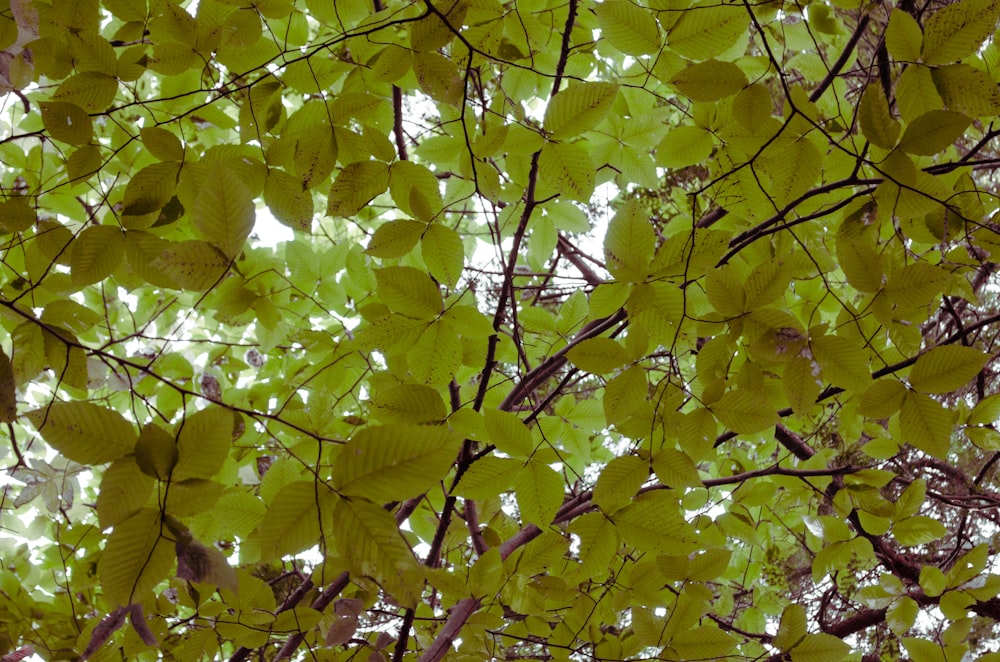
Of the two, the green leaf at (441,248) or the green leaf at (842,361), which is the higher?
the green leaf at (441,248)

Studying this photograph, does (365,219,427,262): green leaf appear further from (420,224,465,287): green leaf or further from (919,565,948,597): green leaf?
(919,565,948,597): green leaf

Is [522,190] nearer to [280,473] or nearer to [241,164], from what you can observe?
[241,164]

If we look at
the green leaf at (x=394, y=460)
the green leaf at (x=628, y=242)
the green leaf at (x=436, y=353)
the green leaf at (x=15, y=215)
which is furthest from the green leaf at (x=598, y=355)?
the green leaf at (x=15, y=215)

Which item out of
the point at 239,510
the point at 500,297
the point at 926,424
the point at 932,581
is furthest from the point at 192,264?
the point at 932,581

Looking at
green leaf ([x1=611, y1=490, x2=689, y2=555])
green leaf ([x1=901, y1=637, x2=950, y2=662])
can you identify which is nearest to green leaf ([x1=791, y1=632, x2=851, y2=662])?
green leaf ([x1=901, y1=637, x2=950, y2=662])

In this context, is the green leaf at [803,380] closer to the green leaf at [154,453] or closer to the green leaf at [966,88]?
the green leaf at [966,88]

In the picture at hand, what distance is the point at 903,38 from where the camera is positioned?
896 millimetres

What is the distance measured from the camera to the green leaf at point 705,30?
41.9 inches

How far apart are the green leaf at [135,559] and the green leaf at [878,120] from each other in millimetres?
1006

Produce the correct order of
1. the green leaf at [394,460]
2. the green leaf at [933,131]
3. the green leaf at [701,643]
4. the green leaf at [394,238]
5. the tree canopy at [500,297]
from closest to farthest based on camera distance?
the green leaf at [394,460] < the tree canopy at [500,297] < the green leaf at [933,131] < the green leaf at [394,238] < the green leaf at [701,643]

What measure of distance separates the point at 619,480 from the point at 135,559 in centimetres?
→ 69

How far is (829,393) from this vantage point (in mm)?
1310

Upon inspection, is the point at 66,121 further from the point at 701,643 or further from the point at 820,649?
the point at 820,649

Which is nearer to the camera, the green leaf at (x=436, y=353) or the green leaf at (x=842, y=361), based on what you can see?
the green leaf at (x=842, y=361)
